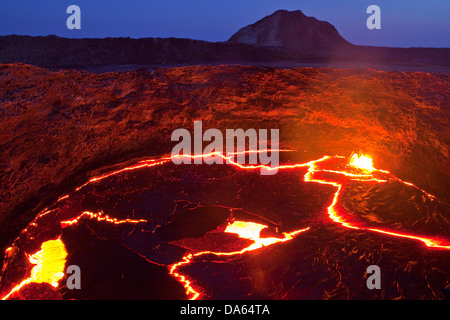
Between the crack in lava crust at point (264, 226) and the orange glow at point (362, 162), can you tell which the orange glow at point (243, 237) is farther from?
the orange glow at point (362, 162)

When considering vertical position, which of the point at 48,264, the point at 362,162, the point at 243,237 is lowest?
the point at 48,264

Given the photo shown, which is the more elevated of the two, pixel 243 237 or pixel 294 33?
pixel 294 33

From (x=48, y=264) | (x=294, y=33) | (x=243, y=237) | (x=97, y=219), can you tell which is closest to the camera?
(x=48, y=264)

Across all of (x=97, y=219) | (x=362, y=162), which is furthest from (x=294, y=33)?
(x=97, y=219)

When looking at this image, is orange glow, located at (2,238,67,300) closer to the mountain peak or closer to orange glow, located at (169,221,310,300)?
orange glow, located at (169,221,310,300)

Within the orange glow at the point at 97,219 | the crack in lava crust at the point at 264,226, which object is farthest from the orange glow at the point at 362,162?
the orange glow at the point at 97,219

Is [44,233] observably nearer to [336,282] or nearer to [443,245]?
[336,282]

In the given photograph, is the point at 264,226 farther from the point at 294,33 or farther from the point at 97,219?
the point at 294,33
